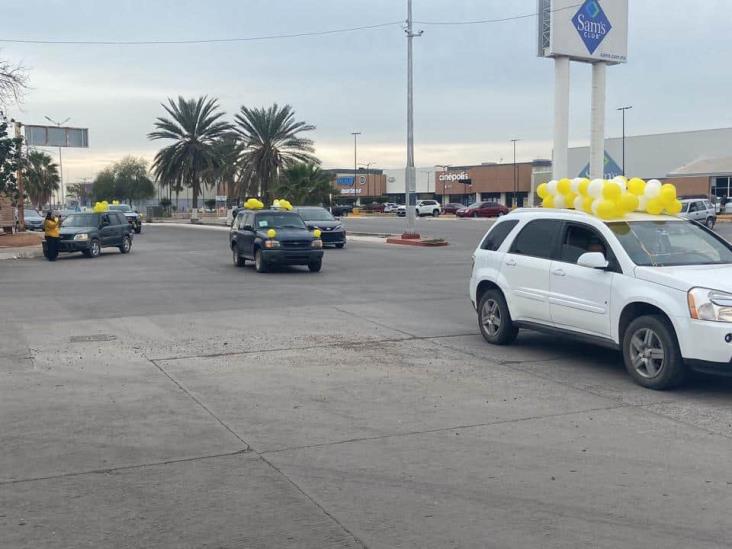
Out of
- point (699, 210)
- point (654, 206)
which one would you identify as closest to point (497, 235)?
point (654, 206)

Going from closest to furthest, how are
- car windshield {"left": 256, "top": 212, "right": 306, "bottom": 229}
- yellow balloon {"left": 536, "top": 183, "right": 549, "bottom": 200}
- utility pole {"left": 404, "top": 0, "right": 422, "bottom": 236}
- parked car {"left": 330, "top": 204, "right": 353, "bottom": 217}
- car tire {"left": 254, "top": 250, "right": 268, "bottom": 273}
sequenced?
yellow balloon {"left": 536, "top": 183, "right": 549, "bottom": 200}, car tire {"left": 254, "top": 250, "right": 268, "bottom": 273}, car windshield {"left": 256, "top": 212, "right": 306, "bottom": 229}, utility pole {"left": 404, "top": 0, "right": 422, "bottom": 236}, parked car {"left": 330, "top": 204, "right": 353, "bottom": 217}

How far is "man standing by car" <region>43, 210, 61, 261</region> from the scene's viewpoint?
29.0 metres

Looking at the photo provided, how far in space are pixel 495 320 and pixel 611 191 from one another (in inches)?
93.3

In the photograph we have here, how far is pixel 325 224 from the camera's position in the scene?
109ft

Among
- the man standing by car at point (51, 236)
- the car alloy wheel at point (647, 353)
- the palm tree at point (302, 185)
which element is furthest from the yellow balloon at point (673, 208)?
the palm tree at point (302, 185)

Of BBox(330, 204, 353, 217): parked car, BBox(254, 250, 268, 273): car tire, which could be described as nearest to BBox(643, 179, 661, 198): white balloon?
BBox(254, 250, 268, 273): car tire

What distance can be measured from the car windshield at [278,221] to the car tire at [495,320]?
40.4ft

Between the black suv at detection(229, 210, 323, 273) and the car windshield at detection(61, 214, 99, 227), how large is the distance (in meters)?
9.13

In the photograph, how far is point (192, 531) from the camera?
5.04 m

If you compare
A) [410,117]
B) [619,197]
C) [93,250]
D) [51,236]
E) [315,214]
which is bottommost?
[93,250]

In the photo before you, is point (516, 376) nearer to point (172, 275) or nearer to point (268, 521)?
point (268, 521)

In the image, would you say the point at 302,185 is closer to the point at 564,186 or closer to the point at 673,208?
the point at 564,186

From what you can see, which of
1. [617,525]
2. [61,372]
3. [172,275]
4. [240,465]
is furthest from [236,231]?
[617,525]

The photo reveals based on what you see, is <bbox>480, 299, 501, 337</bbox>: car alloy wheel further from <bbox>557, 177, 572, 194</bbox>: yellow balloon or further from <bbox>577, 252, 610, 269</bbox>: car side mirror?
<bbox>577, 252, 610, 269</bbox>: car side mirror
